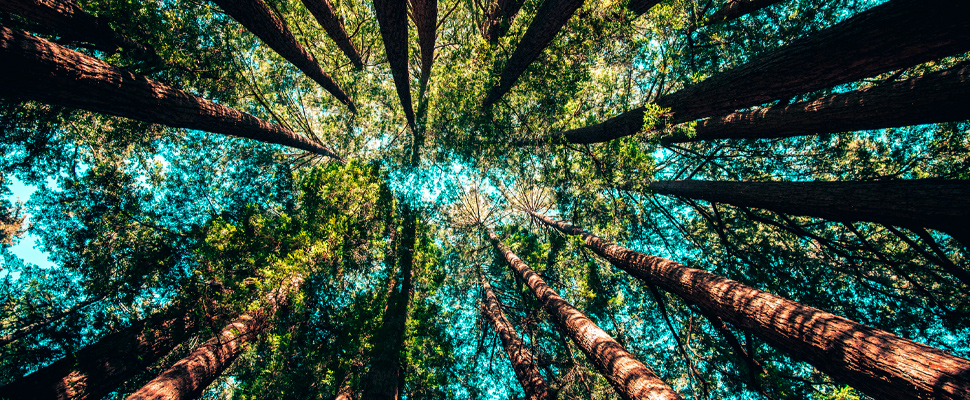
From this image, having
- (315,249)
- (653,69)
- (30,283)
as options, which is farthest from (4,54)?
(653,69)

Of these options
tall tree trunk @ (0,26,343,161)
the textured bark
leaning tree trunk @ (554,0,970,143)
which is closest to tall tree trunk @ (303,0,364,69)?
tall tree trunk @ (0,26,343,161)

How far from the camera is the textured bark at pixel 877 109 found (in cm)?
349

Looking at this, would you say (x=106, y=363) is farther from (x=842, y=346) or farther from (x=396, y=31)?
(x=842, y=346)

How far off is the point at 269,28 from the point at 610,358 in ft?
29.0

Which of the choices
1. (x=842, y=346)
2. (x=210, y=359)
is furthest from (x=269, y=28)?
(x=842, y=346)

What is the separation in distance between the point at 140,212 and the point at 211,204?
→ 1.30m

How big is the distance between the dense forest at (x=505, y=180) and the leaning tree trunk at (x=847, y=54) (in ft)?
0.09

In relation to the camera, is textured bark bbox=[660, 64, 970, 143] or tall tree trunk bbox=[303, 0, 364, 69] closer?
textured bark bbox=[660, 64, 970, 143]

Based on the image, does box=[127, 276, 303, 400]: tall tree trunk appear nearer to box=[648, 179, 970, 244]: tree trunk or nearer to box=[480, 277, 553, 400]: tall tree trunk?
box=[480, 277, 553, 400]: tall tree trunk

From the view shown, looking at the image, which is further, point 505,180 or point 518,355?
point 505,180

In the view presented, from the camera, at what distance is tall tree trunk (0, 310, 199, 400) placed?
4352 mm

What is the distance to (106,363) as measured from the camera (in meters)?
4.83

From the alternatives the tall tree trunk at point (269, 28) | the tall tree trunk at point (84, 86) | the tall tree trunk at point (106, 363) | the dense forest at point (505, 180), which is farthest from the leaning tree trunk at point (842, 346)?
the tall tree trunk at point (269, 28)

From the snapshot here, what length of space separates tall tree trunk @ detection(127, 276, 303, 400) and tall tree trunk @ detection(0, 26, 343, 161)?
320 centimetres
